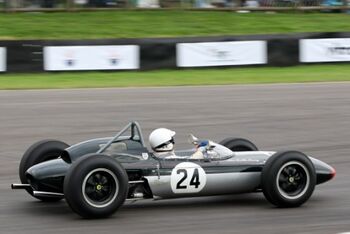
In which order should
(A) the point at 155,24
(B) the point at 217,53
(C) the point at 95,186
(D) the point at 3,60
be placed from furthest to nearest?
1. (A) the point at 155,24
2. (B) the point at 217,53
3. (D) the point at 3,60
4. (C) the point at 95,186

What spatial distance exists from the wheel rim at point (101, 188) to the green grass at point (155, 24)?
856 inches

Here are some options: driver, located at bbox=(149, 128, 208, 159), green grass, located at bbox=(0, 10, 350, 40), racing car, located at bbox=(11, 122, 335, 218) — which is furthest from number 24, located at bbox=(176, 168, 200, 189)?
green grass, located at bbox=(0, 10, 350, 40)

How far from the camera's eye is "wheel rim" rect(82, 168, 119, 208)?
21.8 ft

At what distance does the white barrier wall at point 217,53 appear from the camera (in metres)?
22.6

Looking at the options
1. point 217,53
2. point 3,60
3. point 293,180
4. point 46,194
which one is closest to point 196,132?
point 293,180

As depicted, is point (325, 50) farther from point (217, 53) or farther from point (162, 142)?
point (162, 142)

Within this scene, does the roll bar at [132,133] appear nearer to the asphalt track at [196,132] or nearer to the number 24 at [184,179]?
the number 24 at [184,179]

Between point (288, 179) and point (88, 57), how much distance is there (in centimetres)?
1517

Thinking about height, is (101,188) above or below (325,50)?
below

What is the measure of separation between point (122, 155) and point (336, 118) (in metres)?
8.12

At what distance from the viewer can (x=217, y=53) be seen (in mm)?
23062

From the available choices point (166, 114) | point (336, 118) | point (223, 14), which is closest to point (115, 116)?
point (166, 114)

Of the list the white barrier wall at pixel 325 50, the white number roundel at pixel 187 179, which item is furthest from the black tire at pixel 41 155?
the white barrier wall at pixel 325 50

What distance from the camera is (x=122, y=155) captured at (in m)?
7.14
